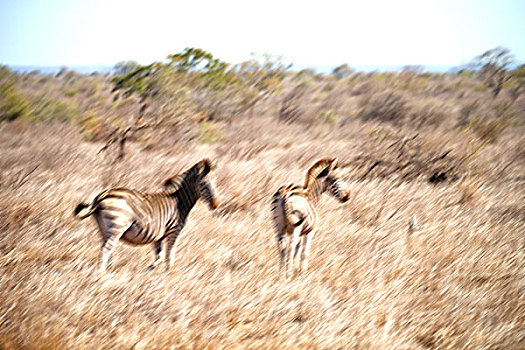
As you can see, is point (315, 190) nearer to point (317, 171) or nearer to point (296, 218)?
point (317, 171)

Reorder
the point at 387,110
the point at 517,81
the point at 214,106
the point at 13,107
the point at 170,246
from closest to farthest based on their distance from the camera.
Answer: the point at 170,246
the point at 214,106
the point at 13,107
the point at 387,110
the point at 517,81

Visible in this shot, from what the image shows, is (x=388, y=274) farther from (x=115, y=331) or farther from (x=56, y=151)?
(x=56, y=151)

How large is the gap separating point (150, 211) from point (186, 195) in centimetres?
56

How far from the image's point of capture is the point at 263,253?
19.0 feet

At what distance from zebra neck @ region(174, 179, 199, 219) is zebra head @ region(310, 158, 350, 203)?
5.21 feet

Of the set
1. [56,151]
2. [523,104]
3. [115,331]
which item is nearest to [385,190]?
[115,331]

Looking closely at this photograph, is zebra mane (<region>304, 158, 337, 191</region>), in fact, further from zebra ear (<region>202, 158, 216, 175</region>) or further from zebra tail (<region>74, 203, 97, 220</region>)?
zebra tail (<region>74, 203, 97, 220</region>)

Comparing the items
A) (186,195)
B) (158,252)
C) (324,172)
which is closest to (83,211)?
(158,252)

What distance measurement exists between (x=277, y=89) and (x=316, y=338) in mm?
17372

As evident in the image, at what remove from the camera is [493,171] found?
10.2 m

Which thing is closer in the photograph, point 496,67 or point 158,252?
point 158,252

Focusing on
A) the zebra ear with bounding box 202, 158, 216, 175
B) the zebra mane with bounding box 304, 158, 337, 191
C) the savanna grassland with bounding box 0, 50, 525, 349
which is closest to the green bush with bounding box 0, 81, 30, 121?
the savanna grassland with bounding box 0, 50, 525, 349

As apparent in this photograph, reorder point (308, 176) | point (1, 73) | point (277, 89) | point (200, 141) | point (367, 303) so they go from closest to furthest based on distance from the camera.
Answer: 1. point (367, 303)
2. point (308, 176)
3. point (200, 141)
4. point (277, 89)
5. point (1, 73)

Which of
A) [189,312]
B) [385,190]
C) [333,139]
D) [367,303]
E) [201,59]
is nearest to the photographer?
[189,312]
